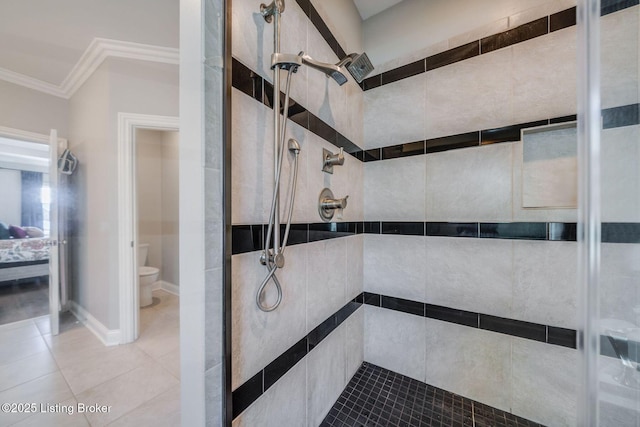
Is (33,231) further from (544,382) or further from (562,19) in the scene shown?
(562,19)

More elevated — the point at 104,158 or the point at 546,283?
the point at 104,158

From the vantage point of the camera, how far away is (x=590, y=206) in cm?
72

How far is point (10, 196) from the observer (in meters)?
1.18

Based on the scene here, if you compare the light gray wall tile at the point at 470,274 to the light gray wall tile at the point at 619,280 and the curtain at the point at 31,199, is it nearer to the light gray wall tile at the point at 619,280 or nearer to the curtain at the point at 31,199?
the light gray wall tile at the point at 619,280

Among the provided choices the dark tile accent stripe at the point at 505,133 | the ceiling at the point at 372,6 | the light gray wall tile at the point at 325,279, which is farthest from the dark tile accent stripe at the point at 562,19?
the light gray wall tile at the point at 325,279

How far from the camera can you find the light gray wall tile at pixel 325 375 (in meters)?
1.19

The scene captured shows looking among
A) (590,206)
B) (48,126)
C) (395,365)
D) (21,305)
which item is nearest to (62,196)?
(48,126)

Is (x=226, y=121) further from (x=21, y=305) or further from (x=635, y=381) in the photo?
(x=21, y=305)

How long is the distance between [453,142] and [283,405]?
1764mm

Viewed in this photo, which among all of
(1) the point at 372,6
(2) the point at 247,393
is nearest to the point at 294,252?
(2) the point at 247,393

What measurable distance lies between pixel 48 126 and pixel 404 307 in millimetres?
2802

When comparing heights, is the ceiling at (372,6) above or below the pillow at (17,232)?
above

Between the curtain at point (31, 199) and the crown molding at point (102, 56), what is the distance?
62 centimetres

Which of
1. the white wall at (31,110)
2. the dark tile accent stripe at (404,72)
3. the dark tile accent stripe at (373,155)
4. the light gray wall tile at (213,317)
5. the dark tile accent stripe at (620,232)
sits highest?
the dark tile accent stripe at (404,72)
